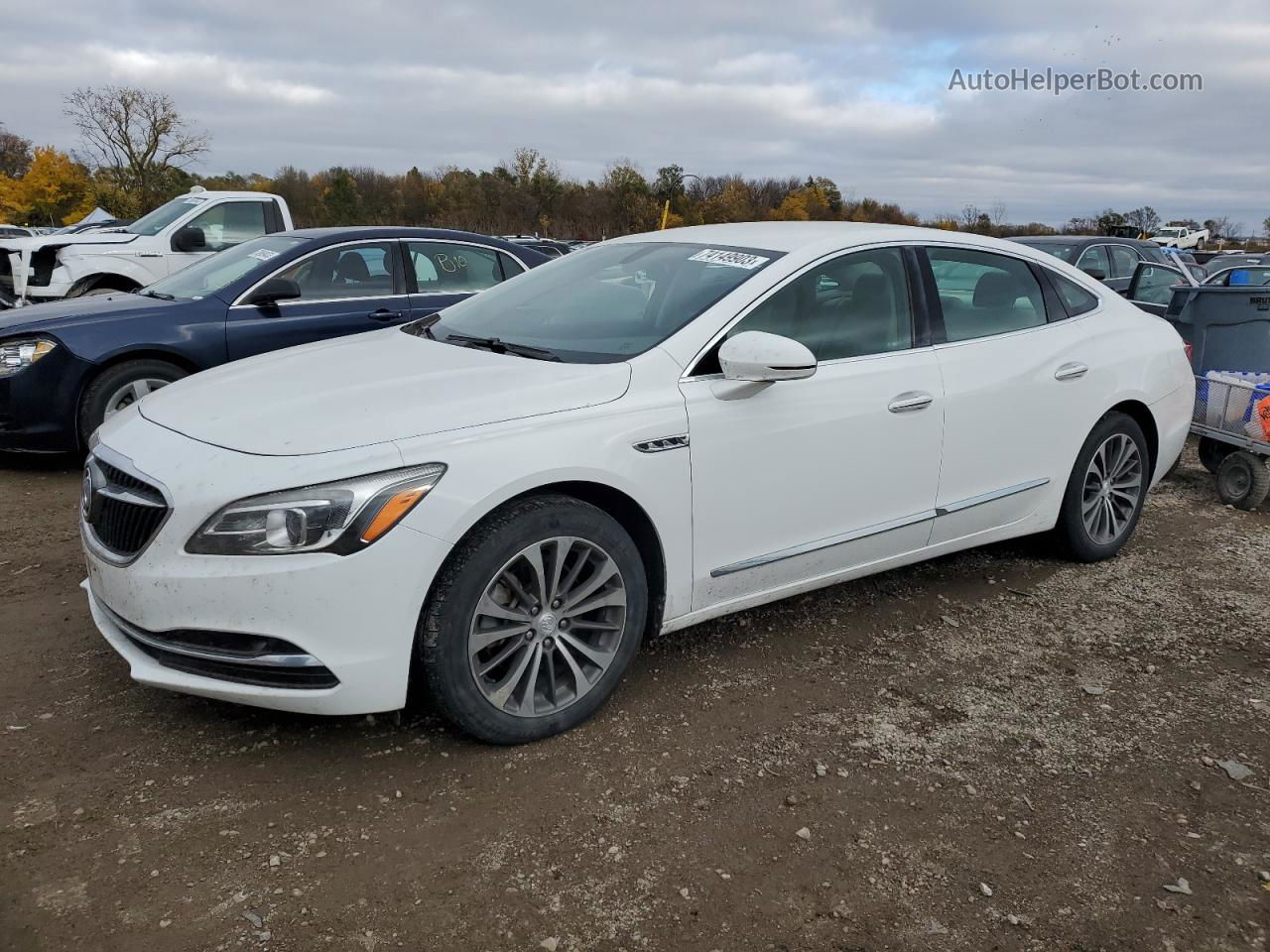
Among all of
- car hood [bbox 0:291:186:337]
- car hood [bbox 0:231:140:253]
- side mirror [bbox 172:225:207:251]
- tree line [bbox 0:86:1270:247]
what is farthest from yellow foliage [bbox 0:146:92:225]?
car hood [bbox 0:291:186:337]

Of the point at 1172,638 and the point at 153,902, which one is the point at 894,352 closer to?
the point at 1172,638

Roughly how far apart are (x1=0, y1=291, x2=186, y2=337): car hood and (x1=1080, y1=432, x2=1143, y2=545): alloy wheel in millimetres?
5497

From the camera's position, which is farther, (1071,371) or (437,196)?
(437,196)

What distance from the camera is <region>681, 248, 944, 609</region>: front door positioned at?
3312 millimetres

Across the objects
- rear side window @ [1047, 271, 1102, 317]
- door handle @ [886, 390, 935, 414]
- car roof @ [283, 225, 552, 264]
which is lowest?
door handle @ [886, 390, 935, 414]

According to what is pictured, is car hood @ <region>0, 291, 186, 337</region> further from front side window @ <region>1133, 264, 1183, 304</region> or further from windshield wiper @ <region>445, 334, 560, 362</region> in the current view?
front side window @ <region>1133, 264, 1183, 304</region>

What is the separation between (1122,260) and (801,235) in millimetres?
10232

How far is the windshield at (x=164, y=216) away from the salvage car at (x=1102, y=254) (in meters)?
9.72

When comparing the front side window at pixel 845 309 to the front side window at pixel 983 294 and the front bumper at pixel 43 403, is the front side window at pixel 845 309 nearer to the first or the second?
the front side window at pixel 983 294

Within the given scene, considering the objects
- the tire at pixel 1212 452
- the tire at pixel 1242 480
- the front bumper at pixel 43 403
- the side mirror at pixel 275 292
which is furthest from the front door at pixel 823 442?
the front bumper at pixel 43 403

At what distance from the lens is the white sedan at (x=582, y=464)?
2691 millimetres

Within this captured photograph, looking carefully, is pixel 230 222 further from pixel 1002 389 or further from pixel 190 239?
pixel 1002 389

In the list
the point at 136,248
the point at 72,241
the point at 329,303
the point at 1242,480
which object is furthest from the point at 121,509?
the point at 72,241

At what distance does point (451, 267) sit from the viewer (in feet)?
23.4
